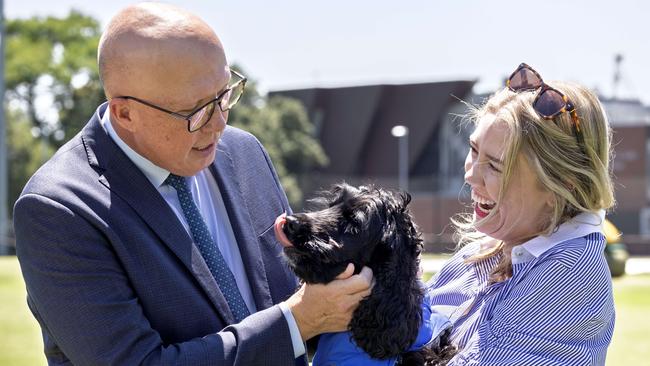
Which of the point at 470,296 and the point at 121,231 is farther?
the point at 470,296

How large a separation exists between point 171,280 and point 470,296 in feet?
4.05

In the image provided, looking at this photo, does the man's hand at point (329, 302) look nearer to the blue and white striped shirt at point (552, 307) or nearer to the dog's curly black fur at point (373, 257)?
the dog's curly black fur at point (373, 257)

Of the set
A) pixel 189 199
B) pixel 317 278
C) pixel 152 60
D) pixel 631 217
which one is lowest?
pixel 631 217

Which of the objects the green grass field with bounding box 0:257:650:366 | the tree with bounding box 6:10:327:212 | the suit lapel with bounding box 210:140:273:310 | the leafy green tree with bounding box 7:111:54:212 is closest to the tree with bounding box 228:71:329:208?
the tree with bounding box 6:10:327:212

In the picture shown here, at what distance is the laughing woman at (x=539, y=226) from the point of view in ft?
9.55

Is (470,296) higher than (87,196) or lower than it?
lower

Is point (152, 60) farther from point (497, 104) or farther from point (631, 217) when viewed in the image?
point (631, 217)

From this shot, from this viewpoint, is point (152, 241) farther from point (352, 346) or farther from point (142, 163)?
point (352, 346)

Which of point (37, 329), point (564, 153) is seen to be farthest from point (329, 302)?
point (37, 329)

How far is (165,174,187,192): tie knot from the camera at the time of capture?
326 centimetres

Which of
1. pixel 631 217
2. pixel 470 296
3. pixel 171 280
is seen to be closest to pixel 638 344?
pixel 470 296

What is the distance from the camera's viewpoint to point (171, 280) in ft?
→ 9.82

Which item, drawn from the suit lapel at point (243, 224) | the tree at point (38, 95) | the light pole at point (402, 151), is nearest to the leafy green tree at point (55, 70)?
the tree at point (38, 95)

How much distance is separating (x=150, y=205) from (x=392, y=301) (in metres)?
0.99
